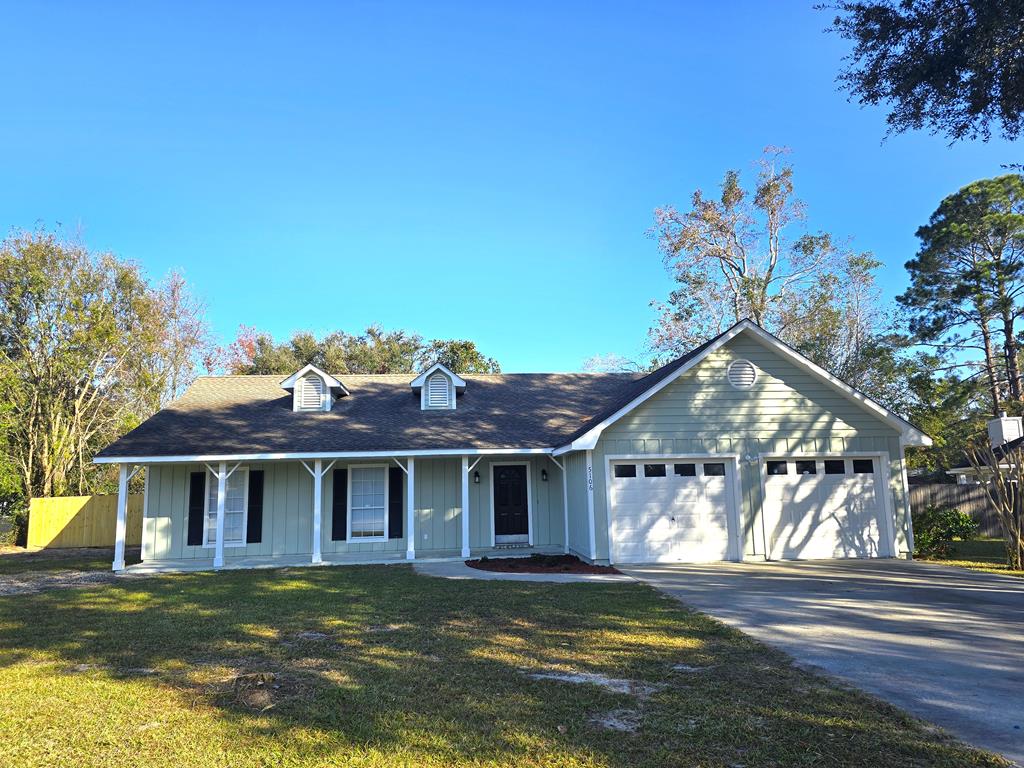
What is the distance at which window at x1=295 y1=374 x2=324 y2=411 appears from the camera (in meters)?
16.8

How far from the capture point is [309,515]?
15148mm

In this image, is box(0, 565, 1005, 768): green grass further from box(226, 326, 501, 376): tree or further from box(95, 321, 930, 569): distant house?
box(226, 326, 501, 376): tree

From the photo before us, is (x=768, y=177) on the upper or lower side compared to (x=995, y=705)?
upper

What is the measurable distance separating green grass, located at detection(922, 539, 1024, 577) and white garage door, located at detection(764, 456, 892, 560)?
140 centimetres

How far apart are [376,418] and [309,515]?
9.46ft

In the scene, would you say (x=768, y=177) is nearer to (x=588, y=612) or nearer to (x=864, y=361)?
(x=864, y=361)

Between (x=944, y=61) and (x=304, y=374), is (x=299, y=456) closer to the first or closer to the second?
(x=304, y=374)

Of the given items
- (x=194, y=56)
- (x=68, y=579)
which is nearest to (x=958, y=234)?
(x=194, y=56)

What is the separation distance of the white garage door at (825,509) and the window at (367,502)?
870cm

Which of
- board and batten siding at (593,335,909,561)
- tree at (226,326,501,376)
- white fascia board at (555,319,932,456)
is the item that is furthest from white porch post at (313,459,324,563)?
tree at (226,326,501,376)

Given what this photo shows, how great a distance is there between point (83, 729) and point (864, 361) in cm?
2759

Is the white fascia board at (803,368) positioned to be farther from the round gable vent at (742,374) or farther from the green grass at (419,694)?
the green grass at (419,694)

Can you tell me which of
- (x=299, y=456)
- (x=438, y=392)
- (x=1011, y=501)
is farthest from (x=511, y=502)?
(x=1011, y=501)

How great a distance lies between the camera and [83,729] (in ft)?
14.5
